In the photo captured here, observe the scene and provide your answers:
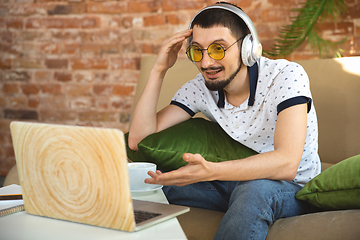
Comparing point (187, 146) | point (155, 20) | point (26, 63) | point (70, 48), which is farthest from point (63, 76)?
point (187, 146)

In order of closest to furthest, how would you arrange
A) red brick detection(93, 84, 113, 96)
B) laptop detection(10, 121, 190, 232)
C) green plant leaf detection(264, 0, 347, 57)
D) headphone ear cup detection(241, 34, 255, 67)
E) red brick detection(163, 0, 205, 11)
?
laptop detection(10, 121, 190, 232) → headphone ear cup detection(241, 34, 255, 67) → green plant leaf detection(264, 0, 347, 57) → red brick detection(163, 0, 205, 11) → red brick detection(93, 84, 113, 96)

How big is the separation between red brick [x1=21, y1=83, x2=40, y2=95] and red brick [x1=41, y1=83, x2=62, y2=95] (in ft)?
0.16

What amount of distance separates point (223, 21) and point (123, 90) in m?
1.40

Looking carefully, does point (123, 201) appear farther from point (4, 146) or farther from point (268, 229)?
point (4, 146)

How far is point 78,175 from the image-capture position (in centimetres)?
65

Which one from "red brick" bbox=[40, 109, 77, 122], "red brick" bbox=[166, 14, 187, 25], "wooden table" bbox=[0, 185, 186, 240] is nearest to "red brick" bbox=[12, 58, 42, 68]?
"red brick" bbox=[40, 109, 77, 122]

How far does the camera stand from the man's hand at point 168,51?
→ 54.4 inches

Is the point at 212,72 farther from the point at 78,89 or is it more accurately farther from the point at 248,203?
the point at 78,89

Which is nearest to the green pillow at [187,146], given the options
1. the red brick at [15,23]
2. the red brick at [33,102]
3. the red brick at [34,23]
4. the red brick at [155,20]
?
the red brick at [155,20]

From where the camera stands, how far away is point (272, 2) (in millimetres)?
2195

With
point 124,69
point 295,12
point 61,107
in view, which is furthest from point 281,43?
point 61,107

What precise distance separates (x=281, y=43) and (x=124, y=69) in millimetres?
1093

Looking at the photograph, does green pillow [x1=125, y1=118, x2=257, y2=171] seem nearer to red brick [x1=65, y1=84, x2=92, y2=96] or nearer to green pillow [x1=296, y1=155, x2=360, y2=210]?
green pillow [x1=296, y1=155, x2=360, y2=210]

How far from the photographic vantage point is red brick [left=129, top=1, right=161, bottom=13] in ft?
7.92
